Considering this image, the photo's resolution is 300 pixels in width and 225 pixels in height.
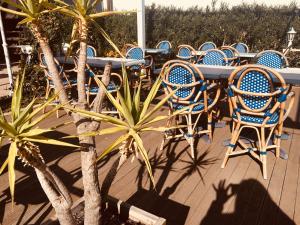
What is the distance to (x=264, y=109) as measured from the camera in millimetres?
2633

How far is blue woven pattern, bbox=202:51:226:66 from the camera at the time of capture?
4.74 metres

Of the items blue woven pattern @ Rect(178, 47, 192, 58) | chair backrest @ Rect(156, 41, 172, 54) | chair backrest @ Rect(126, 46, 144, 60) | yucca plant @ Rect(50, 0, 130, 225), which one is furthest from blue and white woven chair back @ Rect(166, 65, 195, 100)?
chair backrest @ Rect(156, 41, 172, 54)

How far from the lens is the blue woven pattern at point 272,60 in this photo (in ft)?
14.1

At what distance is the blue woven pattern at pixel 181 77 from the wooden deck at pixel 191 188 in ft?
2.21

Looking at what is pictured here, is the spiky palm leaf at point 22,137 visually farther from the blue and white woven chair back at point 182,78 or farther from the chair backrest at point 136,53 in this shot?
the chair backrest at point 136,53

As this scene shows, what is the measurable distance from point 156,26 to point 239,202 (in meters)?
8.75

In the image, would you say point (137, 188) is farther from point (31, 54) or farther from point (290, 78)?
point (31, 54)

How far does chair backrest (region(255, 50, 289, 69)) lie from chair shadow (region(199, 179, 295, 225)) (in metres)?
2.43

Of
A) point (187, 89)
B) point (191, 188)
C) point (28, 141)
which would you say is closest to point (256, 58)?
point (187, 89)

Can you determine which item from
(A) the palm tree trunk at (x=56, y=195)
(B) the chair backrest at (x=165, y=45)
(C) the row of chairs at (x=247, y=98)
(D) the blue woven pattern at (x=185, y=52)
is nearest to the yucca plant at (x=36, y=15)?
(A) the palm tree trunk at (x=56, y=195)

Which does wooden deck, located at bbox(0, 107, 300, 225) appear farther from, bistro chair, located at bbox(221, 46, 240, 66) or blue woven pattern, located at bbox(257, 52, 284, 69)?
bistro chair, located at bbox(221, 46, 240, 66)

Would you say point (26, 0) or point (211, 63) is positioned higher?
point (26, 0)

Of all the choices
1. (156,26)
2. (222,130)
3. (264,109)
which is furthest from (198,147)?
(156,26)

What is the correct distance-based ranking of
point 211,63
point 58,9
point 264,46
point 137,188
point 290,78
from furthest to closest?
point 264,46 < point 211,63 < point 290,78 < point 137,188 < point 58,9
